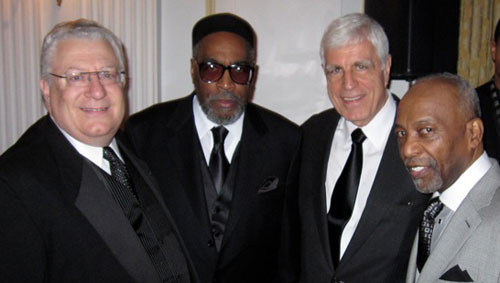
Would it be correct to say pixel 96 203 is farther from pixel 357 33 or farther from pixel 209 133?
pixel 357 33

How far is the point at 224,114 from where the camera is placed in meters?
2.18

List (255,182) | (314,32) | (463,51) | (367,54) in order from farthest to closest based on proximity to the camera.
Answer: (314,32) < (463,51) < (255,182) < (367,54)

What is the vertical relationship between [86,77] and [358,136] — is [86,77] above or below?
above

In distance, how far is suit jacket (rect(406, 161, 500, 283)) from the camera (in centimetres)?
131

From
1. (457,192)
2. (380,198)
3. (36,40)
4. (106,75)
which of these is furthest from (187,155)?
(36,40)

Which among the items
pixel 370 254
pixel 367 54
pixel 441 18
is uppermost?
pixel 441 18

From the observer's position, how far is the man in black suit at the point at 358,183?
1912 mm

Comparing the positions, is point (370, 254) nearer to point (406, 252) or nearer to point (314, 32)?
point (406, 252)

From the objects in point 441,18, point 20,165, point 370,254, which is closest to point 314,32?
point 441,18

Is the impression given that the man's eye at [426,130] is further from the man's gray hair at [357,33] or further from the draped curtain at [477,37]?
the draped curtain at [477,37]

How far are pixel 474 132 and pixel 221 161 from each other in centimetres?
112

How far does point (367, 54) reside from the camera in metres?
2.03

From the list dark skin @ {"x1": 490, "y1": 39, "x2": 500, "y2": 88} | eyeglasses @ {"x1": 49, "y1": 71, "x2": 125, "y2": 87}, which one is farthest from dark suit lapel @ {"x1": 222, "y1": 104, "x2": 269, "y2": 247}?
dark skin @ {"x1": 490, "y1": 39, "x2": 500, "y2": 88}

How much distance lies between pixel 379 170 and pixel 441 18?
1450 millimetres
